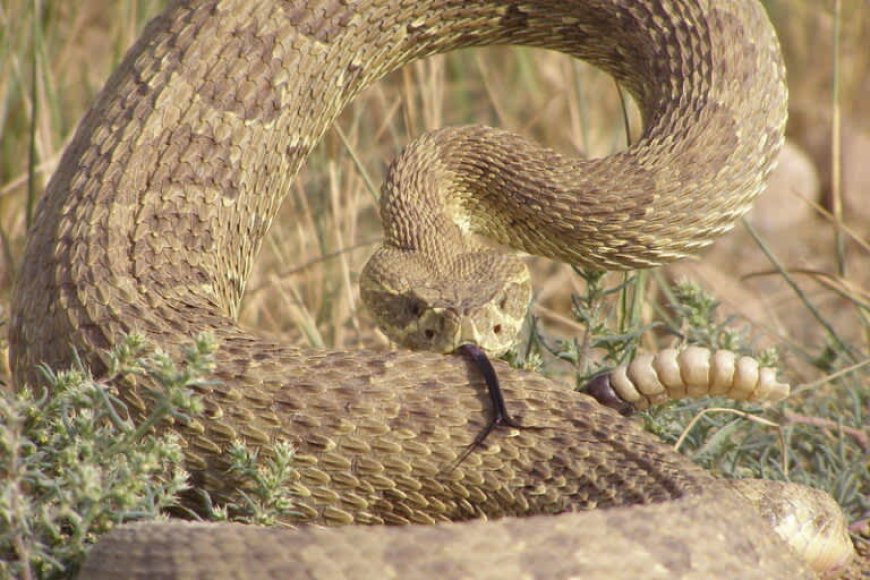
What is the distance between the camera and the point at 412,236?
4695 millimetres

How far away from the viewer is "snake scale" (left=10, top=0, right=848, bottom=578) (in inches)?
120

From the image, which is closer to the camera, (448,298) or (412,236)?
(448,298)

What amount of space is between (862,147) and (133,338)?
8432 mm

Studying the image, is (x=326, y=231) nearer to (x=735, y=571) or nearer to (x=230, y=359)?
(x=230, y=359)

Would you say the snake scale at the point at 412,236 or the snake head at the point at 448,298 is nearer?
the snake scale at the point at 412,236

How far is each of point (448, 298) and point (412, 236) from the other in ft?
1.75

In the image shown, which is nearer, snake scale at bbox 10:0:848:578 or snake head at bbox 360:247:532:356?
snake scale at bbox 10:0:848:578

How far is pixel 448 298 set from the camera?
4.23 metres

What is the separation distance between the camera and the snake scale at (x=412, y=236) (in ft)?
9.99

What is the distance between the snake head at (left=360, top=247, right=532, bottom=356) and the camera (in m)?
4.12

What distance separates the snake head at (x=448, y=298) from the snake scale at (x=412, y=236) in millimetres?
230

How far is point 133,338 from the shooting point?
3.42m

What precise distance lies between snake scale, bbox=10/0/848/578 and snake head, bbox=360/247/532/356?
0.76 feet

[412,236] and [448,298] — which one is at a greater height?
[412,236]
